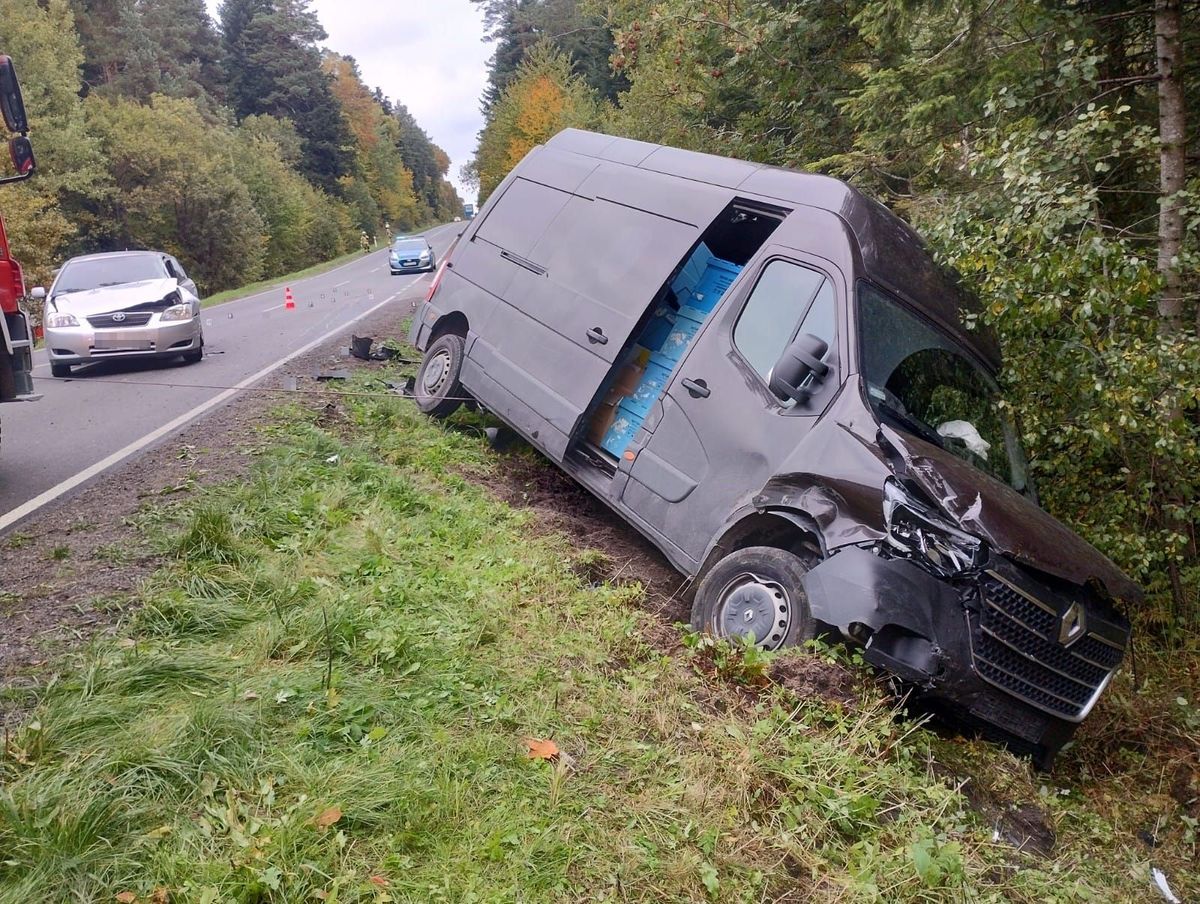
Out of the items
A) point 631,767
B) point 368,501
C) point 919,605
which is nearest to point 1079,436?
point 919,605

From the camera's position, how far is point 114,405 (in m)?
8.45

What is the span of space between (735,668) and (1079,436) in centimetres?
296

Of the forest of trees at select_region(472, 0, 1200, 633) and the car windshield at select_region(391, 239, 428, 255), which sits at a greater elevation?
the forest of trees at select_region(472, 0, 1200, 633)

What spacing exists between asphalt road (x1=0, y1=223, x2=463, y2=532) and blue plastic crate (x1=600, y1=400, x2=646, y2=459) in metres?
3.56

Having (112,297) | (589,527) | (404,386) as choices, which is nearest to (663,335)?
(589,527)

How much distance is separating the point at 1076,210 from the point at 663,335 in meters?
2.60

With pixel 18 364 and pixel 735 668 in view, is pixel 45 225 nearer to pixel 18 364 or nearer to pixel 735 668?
pixel 18 364

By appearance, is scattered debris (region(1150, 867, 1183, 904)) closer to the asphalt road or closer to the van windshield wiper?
the van windshield wiper

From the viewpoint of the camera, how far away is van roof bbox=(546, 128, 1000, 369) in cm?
497

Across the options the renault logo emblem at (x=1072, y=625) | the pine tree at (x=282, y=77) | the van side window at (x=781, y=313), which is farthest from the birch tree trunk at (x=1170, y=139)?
the pine tree at (x=282, y=77)

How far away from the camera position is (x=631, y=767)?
324 centimetres

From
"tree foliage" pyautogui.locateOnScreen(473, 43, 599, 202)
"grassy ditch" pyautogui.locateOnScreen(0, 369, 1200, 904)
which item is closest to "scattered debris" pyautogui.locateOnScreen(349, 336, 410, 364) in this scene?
"grassy ditch" pyautogui.locateOnScreen(0, 369, 1200, 904)

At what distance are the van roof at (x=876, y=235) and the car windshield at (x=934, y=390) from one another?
0.47 ft

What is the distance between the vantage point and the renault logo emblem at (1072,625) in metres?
3.81
